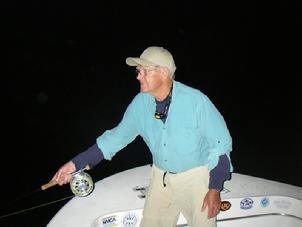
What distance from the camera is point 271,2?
67125 mm

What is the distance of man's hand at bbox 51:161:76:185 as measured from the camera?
295 centimetres

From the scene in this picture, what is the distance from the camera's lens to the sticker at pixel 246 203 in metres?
3.70

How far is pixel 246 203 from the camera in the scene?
372cm

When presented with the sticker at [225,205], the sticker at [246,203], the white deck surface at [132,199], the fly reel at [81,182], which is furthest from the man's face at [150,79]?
the sticker at [246,203]

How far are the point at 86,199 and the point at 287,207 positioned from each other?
2.12 m

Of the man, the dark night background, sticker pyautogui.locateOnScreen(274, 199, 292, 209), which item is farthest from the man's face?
the dark night background

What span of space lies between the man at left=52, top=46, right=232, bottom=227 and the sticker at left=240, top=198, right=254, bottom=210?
84 cm

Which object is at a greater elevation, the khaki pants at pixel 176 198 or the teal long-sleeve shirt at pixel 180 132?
the teal long-sleeve shirt at pixel 180 132

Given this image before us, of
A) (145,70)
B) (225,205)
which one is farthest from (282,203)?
(145,70)

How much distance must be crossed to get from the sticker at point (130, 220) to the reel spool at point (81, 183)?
52 centimetres

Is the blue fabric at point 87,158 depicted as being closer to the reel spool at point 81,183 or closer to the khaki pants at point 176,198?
the reel spool at point 81,183

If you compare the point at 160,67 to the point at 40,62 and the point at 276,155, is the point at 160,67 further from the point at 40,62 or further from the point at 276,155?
the point at 40,62

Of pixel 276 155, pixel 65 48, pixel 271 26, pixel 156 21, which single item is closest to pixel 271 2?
pixel 271 26

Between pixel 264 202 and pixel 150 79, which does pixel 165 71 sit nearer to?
pixel 150 79
